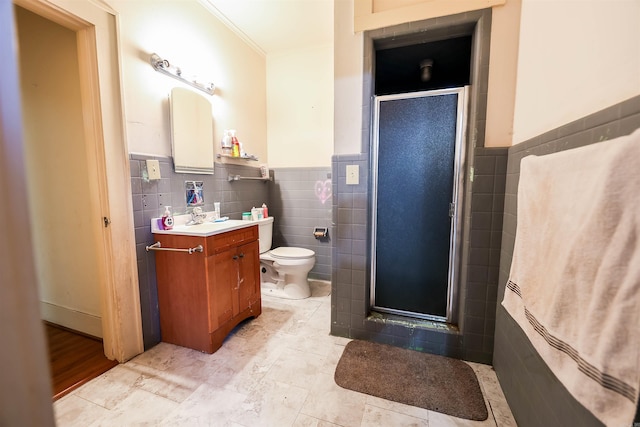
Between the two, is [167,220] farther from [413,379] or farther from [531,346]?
[531,346]

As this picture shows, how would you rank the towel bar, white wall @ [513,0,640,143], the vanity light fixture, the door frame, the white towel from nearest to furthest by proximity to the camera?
the white towel < white wall @ [513,0,640,143] < the door frame < the towel bar < the vanity light fixture

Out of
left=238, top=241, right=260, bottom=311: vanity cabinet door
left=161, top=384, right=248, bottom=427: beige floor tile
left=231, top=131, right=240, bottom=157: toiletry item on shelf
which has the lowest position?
left=161, top=384, right=248, bottom=427: beige floor tile

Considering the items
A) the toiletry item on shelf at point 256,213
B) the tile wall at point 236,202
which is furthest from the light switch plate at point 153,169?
the toiletry item on shelf at point 256,213

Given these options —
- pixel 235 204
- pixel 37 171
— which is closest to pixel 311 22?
pixel 235 204

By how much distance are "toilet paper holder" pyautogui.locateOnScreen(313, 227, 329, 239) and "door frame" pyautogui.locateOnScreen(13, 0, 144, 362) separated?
165 cm

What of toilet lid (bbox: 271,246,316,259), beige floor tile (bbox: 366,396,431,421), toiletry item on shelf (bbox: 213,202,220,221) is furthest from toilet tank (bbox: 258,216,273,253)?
beige floor tile (bbox: 366,396,431,421)

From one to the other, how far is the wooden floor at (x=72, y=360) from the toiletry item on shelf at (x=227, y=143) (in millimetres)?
1711

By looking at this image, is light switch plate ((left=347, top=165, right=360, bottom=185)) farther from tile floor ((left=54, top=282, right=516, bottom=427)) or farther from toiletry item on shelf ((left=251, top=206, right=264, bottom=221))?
toiletry item on shelf ((left=251, top=206, right=264, bottom=221))

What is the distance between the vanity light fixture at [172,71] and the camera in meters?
1.63

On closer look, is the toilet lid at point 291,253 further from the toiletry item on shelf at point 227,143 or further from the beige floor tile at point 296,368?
the toiletry item on shelf at point 227,143

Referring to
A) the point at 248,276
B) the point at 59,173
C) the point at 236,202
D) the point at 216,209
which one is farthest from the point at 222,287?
the point at 59,173

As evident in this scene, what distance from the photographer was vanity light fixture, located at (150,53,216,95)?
5.34ft

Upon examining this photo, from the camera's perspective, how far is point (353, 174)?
1.68 metres

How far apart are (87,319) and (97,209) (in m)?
0.93
